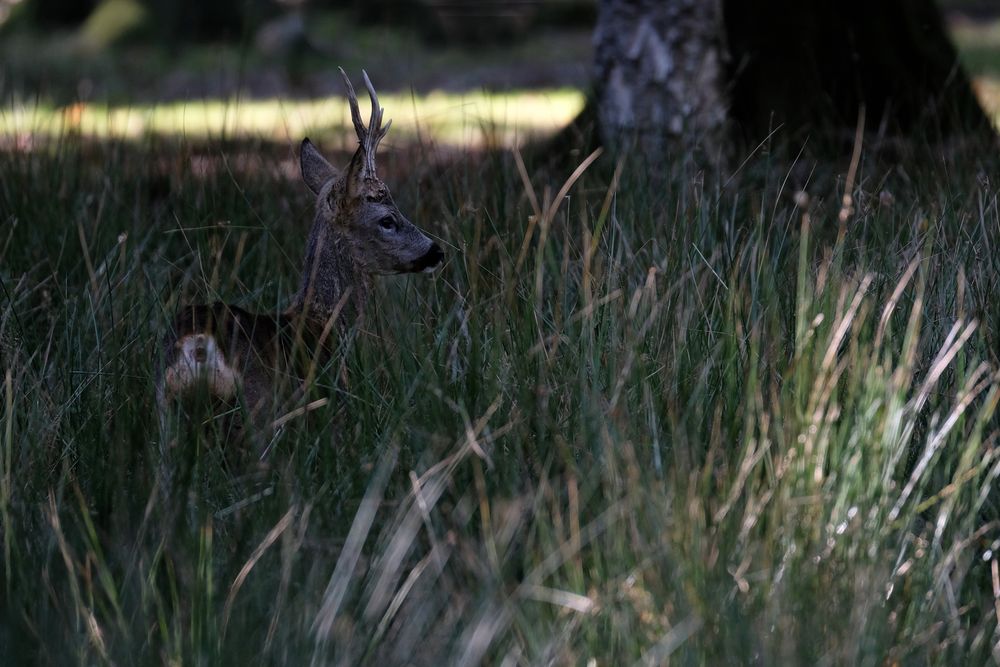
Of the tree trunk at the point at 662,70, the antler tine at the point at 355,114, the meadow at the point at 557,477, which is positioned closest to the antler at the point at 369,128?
the antler tine at the point at 355,114

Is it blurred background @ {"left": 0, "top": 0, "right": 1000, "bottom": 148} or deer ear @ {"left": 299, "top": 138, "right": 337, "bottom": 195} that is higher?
deer ear @ {"left": 299, "top": 138, "right": 337, "bottom": 195}

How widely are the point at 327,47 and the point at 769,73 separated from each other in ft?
35.8

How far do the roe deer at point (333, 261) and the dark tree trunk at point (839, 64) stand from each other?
101 inches

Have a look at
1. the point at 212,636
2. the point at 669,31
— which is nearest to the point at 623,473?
the point at 212,636

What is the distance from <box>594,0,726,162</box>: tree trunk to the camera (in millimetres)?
5359

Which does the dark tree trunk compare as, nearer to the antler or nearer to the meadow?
the meadow

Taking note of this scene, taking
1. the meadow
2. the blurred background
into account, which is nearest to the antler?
the meadow

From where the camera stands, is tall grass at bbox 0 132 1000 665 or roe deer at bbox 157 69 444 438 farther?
roe deer at bbox 157 69 444 438

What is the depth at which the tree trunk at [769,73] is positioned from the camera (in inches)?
211

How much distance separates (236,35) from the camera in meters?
17.3

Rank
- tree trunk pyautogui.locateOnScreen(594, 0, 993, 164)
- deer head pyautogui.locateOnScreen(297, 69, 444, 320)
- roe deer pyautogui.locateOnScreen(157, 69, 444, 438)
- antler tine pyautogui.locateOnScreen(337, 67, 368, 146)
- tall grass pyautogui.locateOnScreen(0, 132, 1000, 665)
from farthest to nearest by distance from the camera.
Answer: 1. tree trunk pyautogui.locateOnScreen(594, 0, 993, 164)
2. deer head pyautogui.locateOnScreen(297, 69, 444, 320)
3. antler tine pyautogui.locateOnScreen(337, 67, 368, 146)
4. roe deer pyautogui.locateOnScreen(157, 69, 444, 438)
5. tall grass pyautogui.locateOnScreen(0, 132, 1000, 665)

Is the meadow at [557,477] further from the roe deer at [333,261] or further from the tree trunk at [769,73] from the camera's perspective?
the tree trunk at [769,73]

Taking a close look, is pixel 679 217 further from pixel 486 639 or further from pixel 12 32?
pixel 12 32

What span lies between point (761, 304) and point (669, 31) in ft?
8.42
